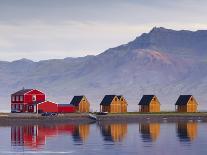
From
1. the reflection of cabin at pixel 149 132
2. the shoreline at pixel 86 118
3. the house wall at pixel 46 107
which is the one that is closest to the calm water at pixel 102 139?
the reflection of cabin at pixel 149 132

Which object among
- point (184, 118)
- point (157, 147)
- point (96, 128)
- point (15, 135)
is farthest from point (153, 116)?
point (157, 147)

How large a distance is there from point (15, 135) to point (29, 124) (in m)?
33.9

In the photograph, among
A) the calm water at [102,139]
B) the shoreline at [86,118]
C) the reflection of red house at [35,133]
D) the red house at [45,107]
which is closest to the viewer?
the calm water at [102,139]

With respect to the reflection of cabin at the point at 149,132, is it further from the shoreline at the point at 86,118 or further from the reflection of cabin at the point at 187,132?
the shoreline at the point at 86,118

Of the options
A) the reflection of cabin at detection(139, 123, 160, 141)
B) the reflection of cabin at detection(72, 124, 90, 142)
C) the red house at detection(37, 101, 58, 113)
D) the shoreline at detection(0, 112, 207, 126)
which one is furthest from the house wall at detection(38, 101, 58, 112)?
the reflection of cabin at detection(139, 123, 160, 141)

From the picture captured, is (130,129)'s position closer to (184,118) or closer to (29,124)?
(29,124)

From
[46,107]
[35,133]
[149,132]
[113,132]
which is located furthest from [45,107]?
[149,132]

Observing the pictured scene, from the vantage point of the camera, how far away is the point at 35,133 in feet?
477

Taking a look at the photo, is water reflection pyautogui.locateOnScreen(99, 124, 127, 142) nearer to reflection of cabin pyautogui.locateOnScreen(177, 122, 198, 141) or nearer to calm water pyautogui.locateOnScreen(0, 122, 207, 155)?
calm water pyautogui.locateOnScreen(0, 122, 207, 155)

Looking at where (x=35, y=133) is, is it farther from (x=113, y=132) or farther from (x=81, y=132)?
(x=113, y=132)

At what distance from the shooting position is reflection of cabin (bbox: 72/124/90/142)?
13239 centimetres

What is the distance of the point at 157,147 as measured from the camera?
4483 inches

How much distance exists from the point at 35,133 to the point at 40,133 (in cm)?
118

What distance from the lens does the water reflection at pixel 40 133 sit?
124369 mm
